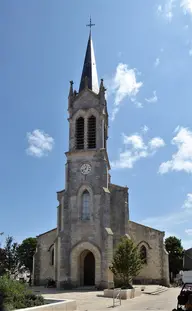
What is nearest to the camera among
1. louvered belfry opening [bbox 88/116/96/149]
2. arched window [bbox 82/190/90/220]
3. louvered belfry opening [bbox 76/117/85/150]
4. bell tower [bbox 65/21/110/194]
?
arched window [bbox 82/190/90/220]

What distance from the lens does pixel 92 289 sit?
31.7 meters

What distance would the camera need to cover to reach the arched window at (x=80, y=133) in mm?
37062

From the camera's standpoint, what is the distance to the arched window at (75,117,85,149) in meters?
37.1

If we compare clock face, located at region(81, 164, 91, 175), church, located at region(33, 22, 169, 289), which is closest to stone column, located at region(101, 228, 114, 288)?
church, located at region(33, 22, 169, 289)

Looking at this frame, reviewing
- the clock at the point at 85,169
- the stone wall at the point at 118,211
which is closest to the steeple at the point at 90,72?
the clock at the point at 85,169

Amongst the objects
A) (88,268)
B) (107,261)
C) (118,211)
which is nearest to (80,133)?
(118,211)

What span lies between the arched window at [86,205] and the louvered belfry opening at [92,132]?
5.10m

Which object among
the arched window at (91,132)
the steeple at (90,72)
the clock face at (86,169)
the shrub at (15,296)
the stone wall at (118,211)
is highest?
the steeple at (90,72)

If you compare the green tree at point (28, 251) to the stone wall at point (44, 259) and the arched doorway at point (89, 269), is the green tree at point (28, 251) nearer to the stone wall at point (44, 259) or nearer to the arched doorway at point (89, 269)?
the stone wall at point (44, 259)

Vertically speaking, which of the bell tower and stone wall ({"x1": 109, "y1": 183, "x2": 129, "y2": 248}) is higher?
Result: the bell tower

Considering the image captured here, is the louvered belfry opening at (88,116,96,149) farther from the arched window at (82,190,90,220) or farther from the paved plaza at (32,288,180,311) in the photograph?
the paved plaza at (32,288,180,311)

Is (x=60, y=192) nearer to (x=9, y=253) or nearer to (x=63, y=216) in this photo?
(x=63, y=216)

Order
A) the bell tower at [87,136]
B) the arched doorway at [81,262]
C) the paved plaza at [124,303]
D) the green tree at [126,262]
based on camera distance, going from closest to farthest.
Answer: the paved plaza at [124,303], the green tree at [126,262], the arched doorway at [81,262], the bell tower at [87,136]

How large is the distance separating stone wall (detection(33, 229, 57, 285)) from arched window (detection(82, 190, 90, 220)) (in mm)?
7393
